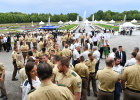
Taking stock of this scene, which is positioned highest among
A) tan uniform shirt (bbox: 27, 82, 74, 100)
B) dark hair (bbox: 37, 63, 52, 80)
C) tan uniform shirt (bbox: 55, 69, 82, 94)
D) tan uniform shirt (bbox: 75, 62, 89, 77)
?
dark hair (bbox: 37, 63, 52, 80)

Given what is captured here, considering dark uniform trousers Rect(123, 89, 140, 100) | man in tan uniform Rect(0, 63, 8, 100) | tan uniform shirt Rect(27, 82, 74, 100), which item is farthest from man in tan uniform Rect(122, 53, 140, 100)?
man in tan uniform Rect(0, 63, 8, 100)

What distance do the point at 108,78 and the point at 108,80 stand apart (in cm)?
6

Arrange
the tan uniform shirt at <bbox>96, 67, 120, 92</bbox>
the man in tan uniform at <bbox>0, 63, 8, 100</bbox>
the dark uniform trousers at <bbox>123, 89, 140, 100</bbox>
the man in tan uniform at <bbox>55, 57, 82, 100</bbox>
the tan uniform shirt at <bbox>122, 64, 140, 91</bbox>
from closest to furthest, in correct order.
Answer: the man in tan uniform at <bbox>55, 57, 82, 100</bbox> → the tan uniform shirt at <bbox>122, 64, 140, 91</bbox> → the dark uniform trousers at <bbox>123, 89, 140, 100</bbox> → the tan uniform shirt at <bbox>96, 67, 120, 92</bbox> → the man in tan uniform at <bbox>0, 63, 8, 100</bbox>

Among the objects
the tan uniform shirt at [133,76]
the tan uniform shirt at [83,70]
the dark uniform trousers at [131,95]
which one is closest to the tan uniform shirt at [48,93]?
the tan uniform shirt at [133,76]

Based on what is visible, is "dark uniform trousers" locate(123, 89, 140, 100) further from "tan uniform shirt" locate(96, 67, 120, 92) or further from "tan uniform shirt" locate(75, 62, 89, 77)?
"tan uniform shirt" locate(75, 62, 89, 77)

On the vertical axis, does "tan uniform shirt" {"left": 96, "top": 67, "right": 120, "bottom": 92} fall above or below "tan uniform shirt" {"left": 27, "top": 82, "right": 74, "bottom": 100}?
below

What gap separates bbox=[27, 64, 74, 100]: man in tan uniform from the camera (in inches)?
77.9

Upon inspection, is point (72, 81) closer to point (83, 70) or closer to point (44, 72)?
point (44, 72)

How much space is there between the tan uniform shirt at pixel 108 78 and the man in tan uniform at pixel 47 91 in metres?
2.14

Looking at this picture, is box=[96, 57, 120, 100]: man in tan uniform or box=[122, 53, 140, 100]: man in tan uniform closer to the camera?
box=[122, 53, 140, 100]: man in tan uniform

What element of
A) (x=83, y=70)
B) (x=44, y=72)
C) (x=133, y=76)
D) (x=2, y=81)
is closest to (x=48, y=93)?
(x=44, y=72)

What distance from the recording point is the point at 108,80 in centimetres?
399

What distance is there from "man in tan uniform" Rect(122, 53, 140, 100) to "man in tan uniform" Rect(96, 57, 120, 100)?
11.8 inches

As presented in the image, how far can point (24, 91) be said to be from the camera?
304cm
